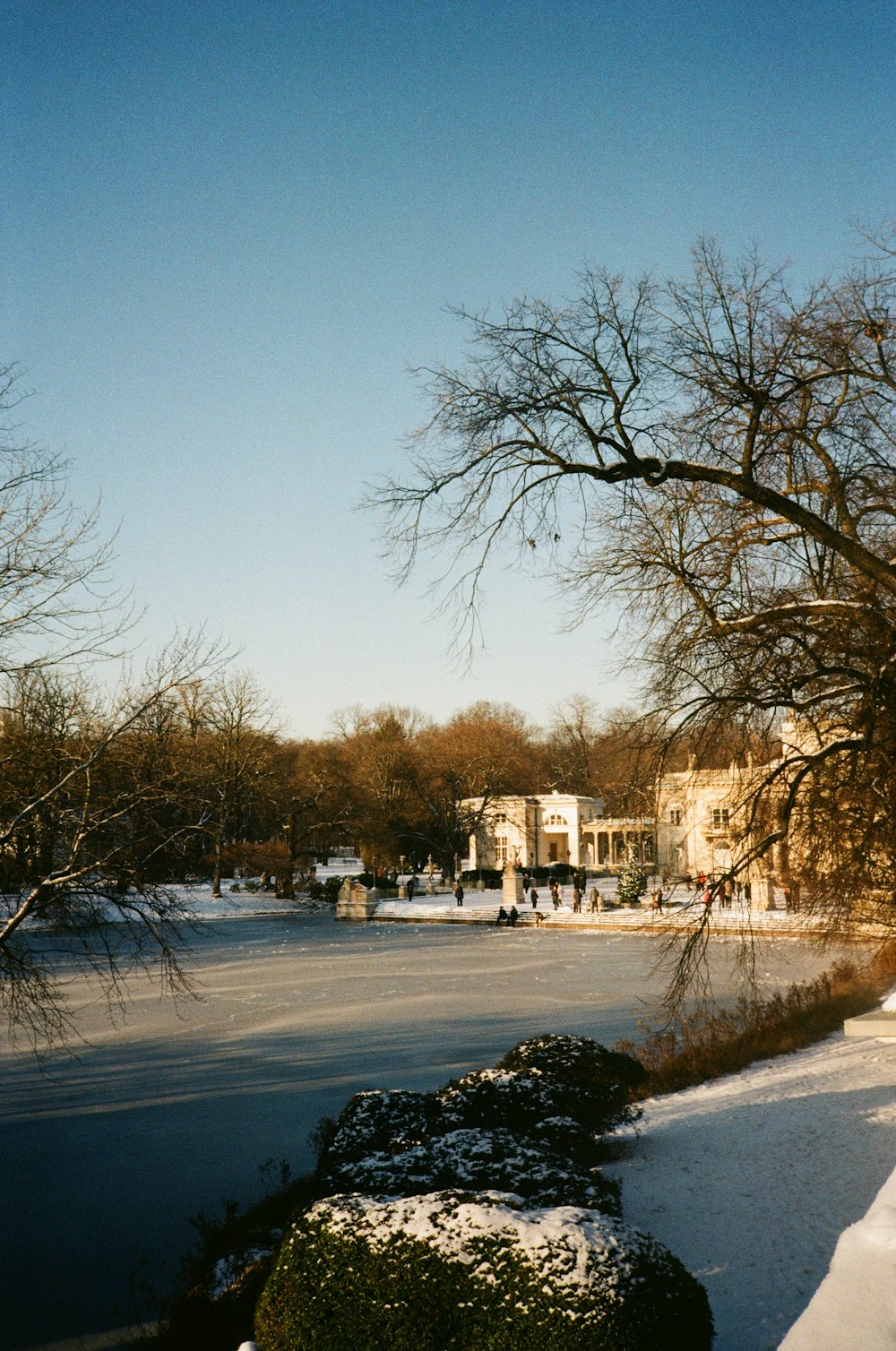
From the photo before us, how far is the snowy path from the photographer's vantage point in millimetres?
5841

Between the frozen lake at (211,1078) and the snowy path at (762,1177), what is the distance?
3.28 m

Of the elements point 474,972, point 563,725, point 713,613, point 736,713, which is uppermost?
point 563,725

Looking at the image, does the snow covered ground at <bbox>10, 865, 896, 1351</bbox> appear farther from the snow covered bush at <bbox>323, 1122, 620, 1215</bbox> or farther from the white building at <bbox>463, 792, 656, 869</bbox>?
the white building at <bbox>463, 792, 656, 869</bbox>

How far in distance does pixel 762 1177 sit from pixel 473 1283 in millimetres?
4207

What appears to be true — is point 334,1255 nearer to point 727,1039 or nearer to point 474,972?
point 727,1039

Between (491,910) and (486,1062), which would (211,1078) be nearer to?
(486,1062)

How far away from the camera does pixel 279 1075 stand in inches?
525

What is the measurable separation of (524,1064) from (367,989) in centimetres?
1248

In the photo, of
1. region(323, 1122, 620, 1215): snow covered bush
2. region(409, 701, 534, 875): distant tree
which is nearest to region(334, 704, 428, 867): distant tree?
region(409, 701, 534, 875): distant tree

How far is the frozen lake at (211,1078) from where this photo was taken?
8.05 meters

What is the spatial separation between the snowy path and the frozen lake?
3.28 metres

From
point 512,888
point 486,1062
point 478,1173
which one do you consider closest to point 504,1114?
point 478,1173

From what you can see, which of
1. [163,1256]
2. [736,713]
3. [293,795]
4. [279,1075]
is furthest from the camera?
[293,795]

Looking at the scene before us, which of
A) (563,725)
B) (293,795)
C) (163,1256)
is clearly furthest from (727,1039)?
(563,725)
